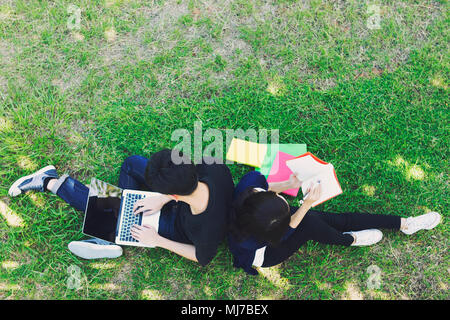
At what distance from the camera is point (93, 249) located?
117 inches

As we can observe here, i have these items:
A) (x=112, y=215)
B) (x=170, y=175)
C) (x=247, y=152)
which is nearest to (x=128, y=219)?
(x=112, y=215)

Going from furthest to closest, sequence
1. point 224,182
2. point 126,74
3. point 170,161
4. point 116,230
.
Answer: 1. point 126,74
2. point 116,230
3. point 224,182
4. point 170,161

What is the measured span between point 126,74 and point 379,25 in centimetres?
298

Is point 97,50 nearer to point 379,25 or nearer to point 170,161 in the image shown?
point 170,161

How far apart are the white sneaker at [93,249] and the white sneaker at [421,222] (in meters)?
2.81

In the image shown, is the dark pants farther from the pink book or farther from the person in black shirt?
the pink book

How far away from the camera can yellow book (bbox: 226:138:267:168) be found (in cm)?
336

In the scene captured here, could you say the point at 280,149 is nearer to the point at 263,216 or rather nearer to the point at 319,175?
the point at 319,175

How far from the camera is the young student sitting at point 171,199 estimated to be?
2.00 meters

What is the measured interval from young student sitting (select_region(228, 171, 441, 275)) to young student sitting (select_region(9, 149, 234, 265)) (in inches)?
7.5

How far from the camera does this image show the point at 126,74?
3.59m

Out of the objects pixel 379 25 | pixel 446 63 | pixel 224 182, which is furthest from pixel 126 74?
pixel 446 63

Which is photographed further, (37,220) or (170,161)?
(37,220)

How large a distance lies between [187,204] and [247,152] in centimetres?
120
